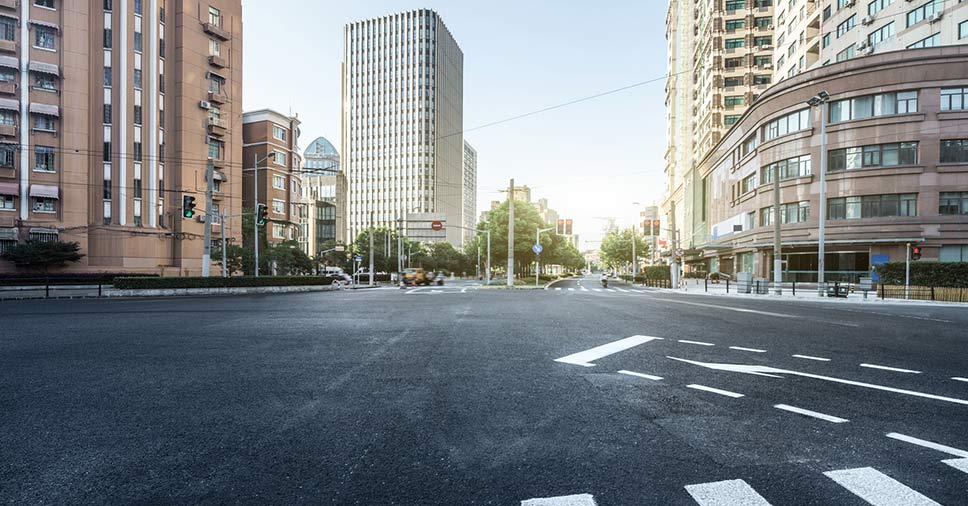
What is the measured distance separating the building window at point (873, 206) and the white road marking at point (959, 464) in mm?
40160

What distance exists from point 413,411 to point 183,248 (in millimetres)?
46978

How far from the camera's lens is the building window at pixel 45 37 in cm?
3731

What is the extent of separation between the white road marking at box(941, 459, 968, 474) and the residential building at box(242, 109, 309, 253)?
202 feet

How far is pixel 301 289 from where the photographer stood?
33.3 meters

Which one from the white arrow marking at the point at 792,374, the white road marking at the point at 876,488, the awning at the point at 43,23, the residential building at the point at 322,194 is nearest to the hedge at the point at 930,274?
the white arrow marking at the point at 792,374

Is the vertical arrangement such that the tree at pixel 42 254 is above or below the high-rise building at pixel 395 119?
below

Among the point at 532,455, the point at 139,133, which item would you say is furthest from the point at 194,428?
the point at 139,133

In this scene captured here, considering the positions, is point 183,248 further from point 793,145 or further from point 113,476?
point 793,145

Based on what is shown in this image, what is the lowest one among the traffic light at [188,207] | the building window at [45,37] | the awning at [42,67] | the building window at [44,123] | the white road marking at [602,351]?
the white road marking at [602,351]

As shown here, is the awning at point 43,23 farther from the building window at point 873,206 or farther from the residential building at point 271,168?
the building window at point 873,206

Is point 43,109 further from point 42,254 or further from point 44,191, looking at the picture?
point 42,254

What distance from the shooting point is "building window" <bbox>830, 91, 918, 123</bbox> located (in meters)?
34.1

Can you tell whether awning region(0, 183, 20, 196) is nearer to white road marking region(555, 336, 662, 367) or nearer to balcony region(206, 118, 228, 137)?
balcony region(206, 118, 228, 137)

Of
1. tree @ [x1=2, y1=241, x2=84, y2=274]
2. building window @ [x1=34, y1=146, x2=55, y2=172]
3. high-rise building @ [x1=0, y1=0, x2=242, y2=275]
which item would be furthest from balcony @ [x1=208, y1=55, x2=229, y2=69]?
tree @ [x1=2, y1=241, x2=84, y2=274]
